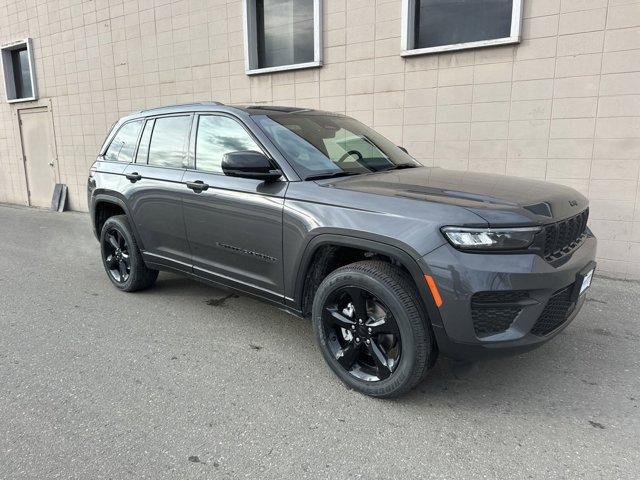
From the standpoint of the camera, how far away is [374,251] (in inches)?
111

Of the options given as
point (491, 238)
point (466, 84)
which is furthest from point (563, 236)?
point (466, 84)

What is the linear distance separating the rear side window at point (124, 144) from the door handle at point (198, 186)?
123 centimetres

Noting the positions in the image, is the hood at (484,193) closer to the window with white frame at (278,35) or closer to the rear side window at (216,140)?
the rear side window at (216,140)

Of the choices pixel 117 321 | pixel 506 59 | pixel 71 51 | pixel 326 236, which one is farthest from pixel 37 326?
pixel 71 51

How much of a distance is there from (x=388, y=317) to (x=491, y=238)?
727 mm

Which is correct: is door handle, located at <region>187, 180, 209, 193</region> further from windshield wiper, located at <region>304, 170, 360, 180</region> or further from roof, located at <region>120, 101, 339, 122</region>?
windshield wiper, located at <region>304, 170, 360, 180</region>

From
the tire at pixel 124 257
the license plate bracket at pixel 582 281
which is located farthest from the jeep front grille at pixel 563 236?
the tire at pixel 124 257

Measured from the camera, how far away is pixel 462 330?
2.56m

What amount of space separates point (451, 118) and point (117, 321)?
458 centimetres

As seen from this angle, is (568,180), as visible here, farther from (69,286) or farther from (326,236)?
(69,286)

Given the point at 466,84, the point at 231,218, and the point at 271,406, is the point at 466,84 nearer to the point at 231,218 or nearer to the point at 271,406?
the point at 231,218

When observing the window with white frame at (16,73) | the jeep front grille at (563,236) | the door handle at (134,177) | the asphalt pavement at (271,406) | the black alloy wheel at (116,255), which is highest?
the window with white frame at (16,73)

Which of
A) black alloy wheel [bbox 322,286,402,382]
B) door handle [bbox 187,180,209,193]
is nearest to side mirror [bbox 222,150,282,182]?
door handle [bbox 187,180,209,193]

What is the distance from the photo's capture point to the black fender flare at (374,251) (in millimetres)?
2625
